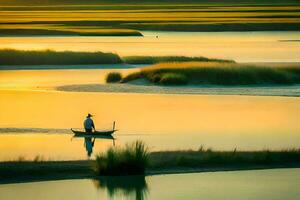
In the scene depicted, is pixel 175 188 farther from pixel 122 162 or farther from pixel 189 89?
pixel 189 89

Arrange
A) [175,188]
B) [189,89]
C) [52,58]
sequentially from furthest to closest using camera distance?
[52,58], [189,89], [175,188]

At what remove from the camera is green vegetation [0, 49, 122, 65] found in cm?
5544

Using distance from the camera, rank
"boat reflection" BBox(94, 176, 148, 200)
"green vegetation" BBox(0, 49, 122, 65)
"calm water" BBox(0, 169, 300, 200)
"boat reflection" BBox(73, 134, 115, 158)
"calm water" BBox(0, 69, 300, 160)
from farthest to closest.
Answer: "green vegetation" BBox(0, 49, 122, 65), "boat reflection" BBox(73, 134, 115, 158), "calm water" BBox(0, 69, 300, 160), "boat reflection" BBox(94, 176, 148, 200), "calm water" BBox(0, 169, 300, 200)

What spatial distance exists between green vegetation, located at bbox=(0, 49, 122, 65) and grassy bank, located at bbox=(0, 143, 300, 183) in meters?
33.1

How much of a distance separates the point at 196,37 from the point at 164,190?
6467 centimetres

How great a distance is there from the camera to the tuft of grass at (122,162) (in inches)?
802

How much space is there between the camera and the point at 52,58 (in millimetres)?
55906

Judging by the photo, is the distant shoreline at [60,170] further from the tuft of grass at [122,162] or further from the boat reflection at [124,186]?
the boat reflection at [124,186]

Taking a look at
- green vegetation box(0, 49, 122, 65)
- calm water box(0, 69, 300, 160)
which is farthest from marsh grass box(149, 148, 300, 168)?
green vegetation box(0, 49, 122, 65)

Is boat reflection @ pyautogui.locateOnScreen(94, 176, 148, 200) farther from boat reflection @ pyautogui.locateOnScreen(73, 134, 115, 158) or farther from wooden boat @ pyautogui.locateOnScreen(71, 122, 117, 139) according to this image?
wooden boat @ pyautogui.locateOnScreen(71, 122, 117, 139)

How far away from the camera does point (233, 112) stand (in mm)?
32812

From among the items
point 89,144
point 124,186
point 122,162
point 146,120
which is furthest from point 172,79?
point 124,186

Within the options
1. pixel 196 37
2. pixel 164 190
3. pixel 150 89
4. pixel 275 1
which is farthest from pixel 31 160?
pixel 275 1

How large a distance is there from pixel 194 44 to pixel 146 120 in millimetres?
43829
